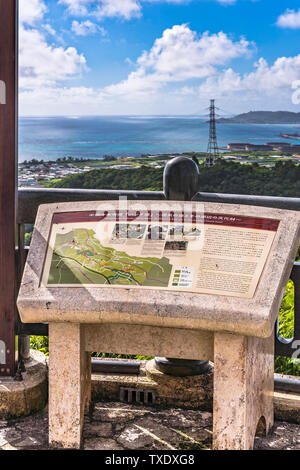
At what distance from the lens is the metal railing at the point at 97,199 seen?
252 cm

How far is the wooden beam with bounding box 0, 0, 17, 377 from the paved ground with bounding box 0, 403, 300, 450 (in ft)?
1.09

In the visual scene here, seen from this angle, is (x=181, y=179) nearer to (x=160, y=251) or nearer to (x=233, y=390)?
(x=160, y=251)

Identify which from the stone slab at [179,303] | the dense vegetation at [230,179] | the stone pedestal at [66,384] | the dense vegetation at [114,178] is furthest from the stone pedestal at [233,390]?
the dense vegetation at [114,178]

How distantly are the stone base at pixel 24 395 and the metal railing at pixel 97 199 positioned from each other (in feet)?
0.73

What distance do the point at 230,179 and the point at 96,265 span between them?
43.1ft

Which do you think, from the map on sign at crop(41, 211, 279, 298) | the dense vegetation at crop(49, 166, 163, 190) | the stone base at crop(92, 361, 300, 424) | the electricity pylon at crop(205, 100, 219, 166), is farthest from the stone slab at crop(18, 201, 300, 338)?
the electricity pylon at crop(205, 100, 219, 166)

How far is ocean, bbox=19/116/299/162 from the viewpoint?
20.0 m

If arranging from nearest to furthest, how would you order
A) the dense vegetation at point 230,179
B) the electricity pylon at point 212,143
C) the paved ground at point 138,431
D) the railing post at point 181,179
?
1. the paved ground at point 138,431
2. the railing post at point 181,179
3. the dense vegetation at point 230,179
4. the electricity pylon at point 212,143

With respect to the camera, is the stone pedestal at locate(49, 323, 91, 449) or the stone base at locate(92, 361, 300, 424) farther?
the stone base at locate(92, 361, 300, 424)

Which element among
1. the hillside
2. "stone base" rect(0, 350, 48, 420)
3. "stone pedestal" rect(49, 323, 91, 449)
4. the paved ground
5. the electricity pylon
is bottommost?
the paved ground

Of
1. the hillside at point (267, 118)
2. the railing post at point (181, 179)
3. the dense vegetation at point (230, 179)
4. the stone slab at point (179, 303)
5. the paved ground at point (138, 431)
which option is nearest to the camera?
the stone slab at point (179, 303)

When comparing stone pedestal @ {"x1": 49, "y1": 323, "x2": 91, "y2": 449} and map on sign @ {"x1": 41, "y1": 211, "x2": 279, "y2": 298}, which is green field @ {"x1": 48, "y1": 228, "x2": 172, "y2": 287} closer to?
map on sign @ {"x1": 41, "y1": 211, "x2": 279, "y2": 298}

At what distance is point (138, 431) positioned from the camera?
2451 mm

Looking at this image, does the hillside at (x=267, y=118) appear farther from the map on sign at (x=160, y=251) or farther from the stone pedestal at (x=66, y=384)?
the stone pedestal at (x=66, y=384)
